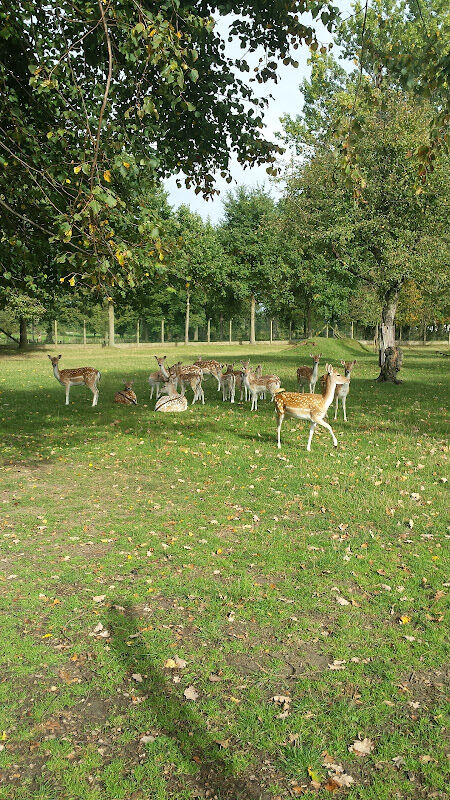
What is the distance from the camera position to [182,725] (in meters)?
4.38

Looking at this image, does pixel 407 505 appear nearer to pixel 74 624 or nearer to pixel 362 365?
pixel 74 624

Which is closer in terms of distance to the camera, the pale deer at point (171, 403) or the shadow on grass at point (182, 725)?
the shadow on grass at point (182, 725)

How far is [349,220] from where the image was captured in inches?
1020

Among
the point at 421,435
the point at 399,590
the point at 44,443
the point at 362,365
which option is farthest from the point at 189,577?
the point at 362,365

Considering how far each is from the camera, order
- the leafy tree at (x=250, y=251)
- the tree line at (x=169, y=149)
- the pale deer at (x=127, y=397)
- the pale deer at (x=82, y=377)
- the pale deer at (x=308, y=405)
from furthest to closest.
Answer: the leafy tree at (x=250, y=251), the pale deer at (x=127, y=397), the pale deer at (x=82, y=377), the pale deer at (x=308, y=405), the tree line at (x=169, y=149)

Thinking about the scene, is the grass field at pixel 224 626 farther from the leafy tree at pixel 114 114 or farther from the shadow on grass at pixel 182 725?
the leafy tree at pixel 114 114

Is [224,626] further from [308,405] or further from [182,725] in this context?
[308,405]

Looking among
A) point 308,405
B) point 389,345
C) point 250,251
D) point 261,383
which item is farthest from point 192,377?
point 250,251

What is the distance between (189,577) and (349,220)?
22645 millimetres

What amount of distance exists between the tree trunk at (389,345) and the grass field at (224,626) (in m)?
15.1

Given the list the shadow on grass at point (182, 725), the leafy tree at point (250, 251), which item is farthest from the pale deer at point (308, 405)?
the leafy tree at point (250, 251)

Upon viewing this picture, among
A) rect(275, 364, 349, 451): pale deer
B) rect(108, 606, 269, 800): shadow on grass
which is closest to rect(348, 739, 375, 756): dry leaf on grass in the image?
rect(108, 606, 269, 800): shadow on grass

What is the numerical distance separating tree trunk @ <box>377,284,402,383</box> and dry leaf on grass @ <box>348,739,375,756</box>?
24228 mm

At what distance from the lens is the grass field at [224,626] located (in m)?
4.02
